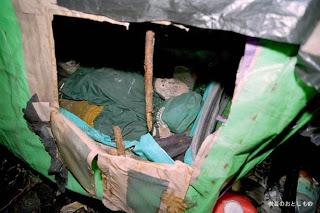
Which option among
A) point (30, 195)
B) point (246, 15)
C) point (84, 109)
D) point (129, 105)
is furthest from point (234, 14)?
point (30, 195)

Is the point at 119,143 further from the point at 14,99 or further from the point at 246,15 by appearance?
the point at 246,15

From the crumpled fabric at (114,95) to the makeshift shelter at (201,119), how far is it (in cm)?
52

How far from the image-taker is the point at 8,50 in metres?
2.18

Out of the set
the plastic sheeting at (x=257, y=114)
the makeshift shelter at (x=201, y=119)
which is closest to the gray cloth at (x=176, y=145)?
the makeshift shelter at (x=201, y=119)

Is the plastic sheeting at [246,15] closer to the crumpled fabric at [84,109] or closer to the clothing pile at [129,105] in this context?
the clothing pile at [129,105]

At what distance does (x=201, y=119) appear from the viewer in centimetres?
255

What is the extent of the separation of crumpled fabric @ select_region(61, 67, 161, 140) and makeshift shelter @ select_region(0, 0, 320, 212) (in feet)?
1.69

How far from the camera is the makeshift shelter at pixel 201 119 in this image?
135cm

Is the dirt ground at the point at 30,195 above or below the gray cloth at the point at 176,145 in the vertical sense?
below

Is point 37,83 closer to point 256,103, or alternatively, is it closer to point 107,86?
point 107,86

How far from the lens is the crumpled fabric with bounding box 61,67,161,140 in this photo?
116 inches

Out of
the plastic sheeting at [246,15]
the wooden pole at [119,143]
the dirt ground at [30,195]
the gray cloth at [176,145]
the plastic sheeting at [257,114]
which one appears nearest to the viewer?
the plastic sheeting at [246,15]

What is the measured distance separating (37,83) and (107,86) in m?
1.10

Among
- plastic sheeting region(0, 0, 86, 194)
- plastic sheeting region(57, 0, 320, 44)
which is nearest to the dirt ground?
plastic sheeting region(0, 0, 86, 194)
